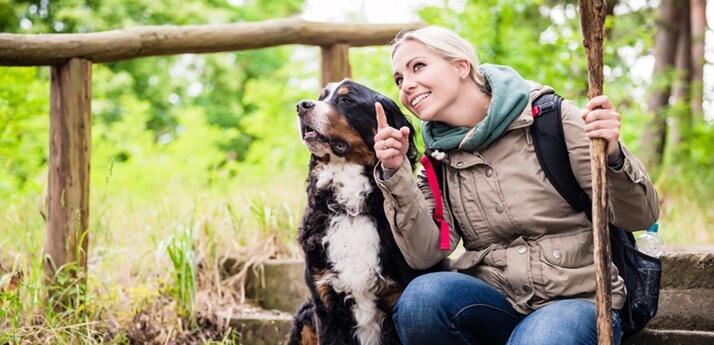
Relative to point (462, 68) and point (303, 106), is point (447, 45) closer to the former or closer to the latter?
point (462, 68)

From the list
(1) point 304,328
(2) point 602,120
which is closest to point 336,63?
(1) point 304,328

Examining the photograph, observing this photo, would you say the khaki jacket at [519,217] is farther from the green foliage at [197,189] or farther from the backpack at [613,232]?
the green foliage at [197,189]

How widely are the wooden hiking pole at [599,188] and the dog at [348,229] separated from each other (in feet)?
2.56

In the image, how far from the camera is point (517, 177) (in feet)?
7.71

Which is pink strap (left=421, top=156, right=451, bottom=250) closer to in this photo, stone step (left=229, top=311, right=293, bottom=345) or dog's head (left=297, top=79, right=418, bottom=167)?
dog's head (left=297, top=79, right=418, bottom=167)

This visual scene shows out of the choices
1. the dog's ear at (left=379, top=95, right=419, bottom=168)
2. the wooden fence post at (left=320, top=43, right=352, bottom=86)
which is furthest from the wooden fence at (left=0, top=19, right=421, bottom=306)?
the dog's ear at (left=379, top=95, right=419, bottom=168)

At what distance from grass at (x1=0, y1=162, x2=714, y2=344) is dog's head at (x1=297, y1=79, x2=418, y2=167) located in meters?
1.22

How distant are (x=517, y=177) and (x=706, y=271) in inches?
50.8

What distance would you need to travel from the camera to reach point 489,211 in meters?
2.38

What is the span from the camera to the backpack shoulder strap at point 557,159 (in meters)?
2.29

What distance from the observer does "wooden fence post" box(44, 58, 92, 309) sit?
357cm

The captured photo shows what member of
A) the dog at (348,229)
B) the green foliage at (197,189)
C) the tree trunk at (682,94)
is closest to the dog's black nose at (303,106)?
the dog at (348,229)

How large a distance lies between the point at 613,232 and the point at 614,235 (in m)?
0.01

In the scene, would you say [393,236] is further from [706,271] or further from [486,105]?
[706,271]
